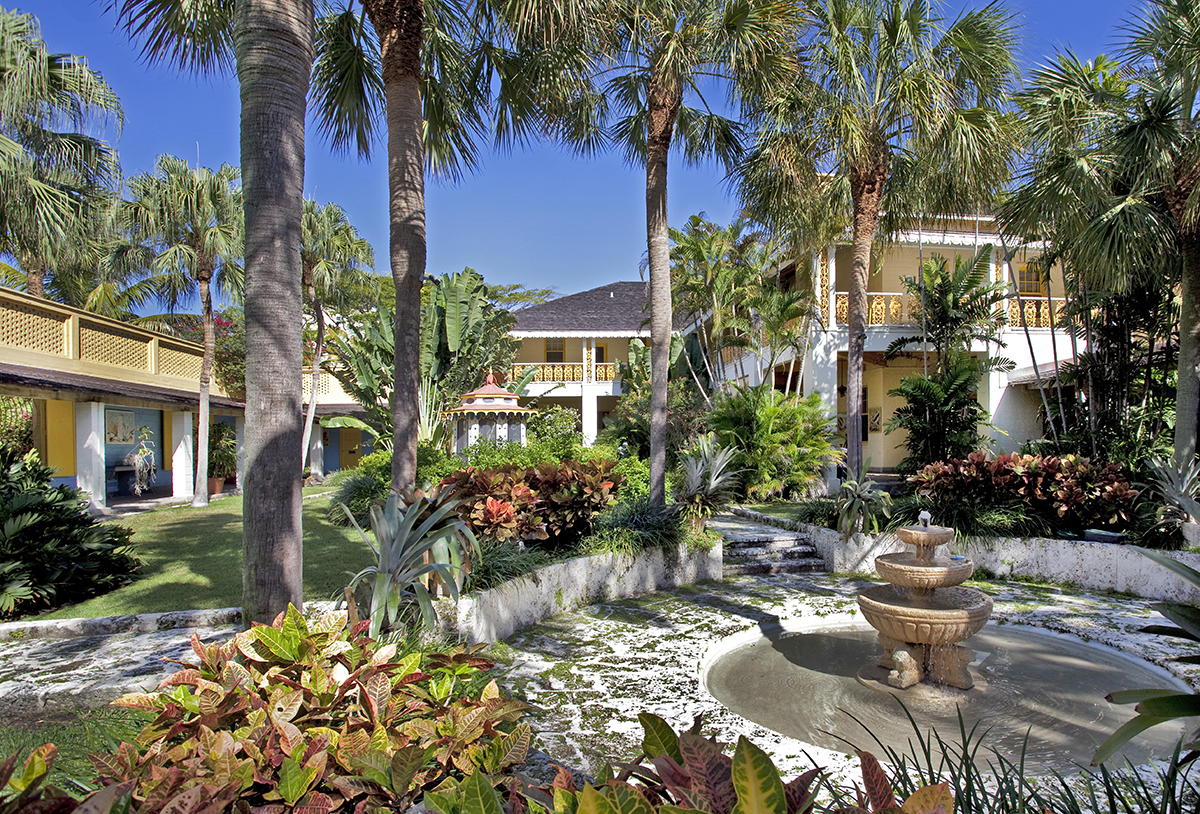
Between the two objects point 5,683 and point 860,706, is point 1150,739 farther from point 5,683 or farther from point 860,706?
point 5,683

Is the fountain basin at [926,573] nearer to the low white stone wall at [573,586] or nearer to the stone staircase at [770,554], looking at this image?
the low white stone wall at [573,586]

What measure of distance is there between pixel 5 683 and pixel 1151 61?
14.3 metres

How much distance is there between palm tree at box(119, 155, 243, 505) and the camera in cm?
1492

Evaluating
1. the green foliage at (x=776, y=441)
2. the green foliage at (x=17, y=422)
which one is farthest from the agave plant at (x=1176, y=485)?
the green foliage at (x=17, y=422)

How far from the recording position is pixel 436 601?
5.31m

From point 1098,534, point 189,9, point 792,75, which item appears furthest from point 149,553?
point 1098,534

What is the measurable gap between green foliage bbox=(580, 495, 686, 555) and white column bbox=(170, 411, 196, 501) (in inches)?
567

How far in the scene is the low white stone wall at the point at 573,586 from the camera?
5634mm

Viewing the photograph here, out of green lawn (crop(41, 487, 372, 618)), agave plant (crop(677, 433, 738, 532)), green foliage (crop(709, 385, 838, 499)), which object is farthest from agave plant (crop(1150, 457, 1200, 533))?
green lawn (crop(41, 487, 372, 618))

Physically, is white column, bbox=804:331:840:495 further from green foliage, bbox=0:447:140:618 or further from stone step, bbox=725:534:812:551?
green foliage, bbox=0:447:140:618

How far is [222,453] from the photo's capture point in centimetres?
2148

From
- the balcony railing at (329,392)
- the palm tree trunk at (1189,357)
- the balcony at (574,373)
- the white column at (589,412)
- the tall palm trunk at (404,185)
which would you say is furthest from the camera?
the balcony railing at (329,392)

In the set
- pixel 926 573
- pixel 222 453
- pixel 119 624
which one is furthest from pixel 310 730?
pixel 222 453

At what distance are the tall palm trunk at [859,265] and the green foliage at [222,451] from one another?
740 inches
